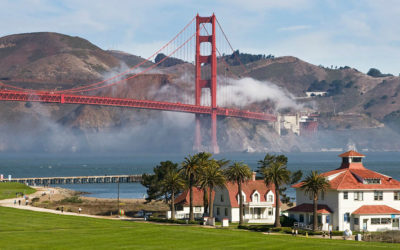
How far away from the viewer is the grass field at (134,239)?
5644cm

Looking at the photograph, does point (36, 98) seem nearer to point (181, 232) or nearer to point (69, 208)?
point (69, 208)

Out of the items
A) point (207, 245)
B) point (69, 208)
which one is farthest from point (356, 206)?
point (69, 208)

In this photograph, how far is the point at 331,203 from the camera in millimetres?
77750

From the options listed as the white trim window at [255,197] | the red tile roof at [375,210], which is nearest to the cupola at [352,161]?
the red tile roof at [375,210]

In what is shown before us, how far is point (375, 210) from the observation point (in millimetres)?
76562

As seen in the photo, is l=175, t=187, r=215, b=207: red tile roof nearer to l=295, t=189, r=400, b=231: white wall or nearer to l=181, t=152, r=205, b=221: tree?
l=181, t=152, r=205, b=221: tree

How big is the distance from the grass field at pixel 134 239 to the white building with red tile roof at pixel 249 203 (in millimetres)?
15279

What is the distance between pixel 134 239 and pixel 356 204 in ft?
88.8

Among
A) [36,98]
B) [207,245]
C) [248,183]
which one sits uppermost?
[36,98]

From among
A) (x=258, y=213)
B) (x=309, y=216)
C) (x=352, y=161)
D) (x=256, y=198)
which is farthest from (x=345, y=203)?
(x=256, y=198)

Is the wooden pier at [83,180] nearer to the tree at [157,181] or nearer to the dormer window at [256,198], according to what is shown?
the tree at [157,181]

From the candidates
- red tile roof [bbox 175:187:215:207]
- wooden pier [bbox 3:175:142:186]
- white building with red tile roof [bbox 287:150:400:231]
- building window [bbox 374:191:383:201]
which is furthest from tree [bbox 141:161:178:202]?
wooden pier [bbox 3:175:142:186]

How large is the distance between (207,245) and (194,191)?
127ft

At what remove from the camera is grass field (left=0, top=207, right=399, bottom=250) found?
5644 centimetres
